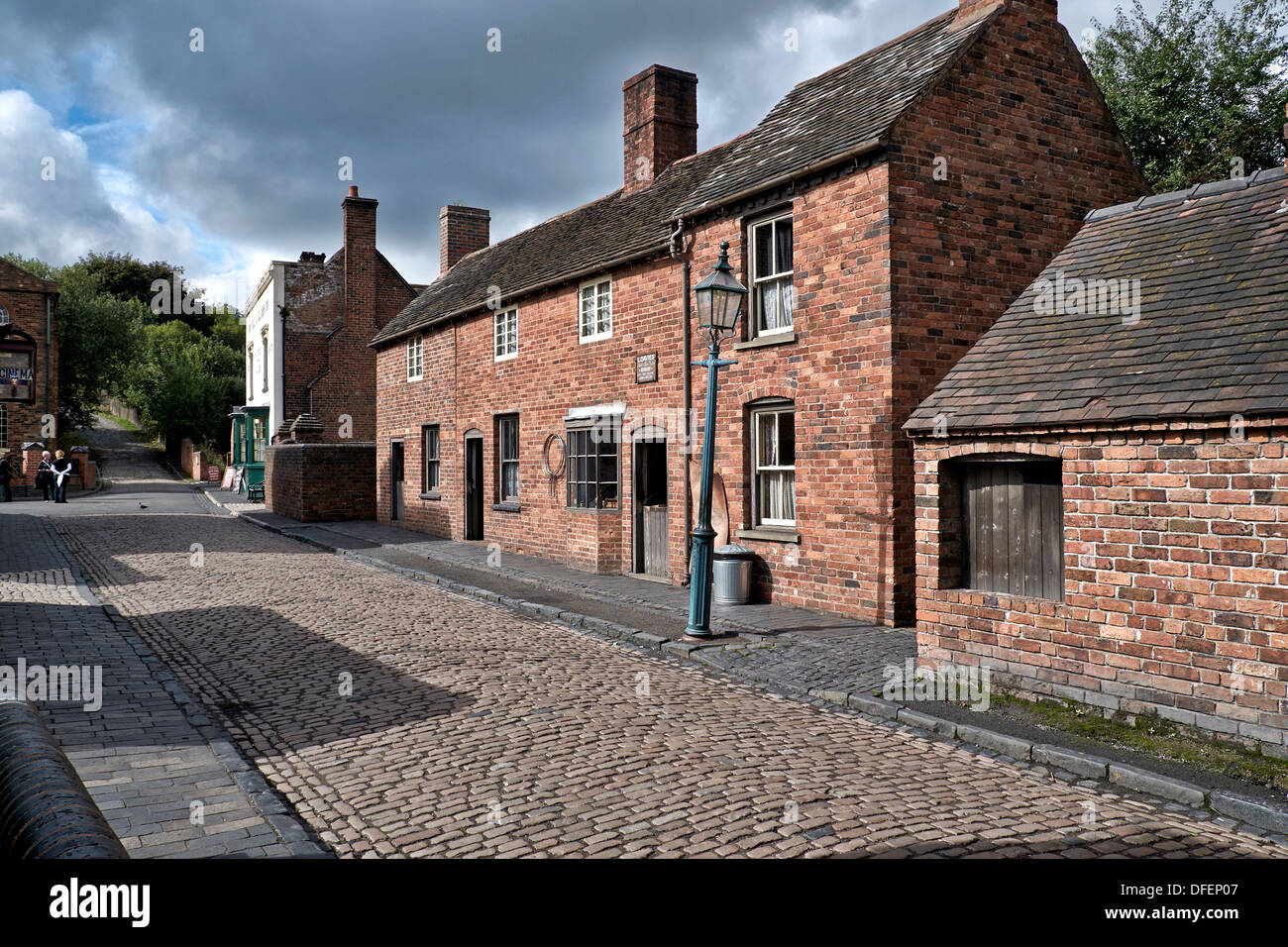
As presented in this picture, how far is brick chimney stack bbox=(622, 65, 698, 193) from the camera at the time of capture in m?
18.0

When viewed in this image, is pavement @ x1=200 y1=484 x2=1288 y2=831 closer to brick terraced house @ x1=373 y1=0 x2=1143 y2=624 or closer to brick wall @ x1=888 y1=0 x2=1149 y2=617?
brick terraced house @ x1=373 y1=0 x2=1143 y2=624

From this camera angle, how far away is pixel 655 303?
14586 millimetres

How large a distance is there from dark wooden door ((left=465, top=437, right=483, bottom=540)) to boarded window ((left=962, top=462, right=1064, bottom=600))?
1420 centimetres

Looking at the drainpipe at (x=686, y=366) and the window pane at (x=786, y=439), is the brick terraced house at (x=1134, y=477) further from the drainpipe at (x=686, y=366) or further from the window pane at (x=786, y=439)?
the drainpipe at (x=686, y=366)

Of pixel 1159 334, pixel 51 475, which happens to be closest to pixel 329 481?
pixel 51 475

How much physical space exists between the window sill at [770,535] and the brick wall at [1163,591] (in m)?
3.79

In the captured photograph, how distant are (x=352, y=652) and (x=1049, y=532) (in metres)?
6.71

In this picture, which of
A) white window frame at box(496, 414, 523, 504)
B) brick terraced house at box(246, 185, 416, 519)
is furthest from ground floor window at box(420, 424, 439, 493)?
brick terraced house at box(246, 185, 416, 519)

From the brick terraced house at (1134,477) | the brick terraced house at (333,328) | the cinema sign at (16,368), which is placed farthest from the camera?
the brick terraced house at (333,328)

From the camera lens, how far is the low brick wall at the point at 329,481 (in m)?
26.0

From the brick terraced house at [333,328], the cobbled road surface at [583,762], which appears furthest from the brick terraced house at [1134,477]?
the brick terraced house at [333,328]

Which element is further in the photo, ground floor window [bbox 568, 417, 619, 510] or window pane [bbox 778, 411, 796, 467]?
ground floor window [bbox 568, 417, 619, 510]

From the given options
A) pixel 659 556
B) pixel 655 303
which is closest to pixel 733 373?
pixel 655 303
